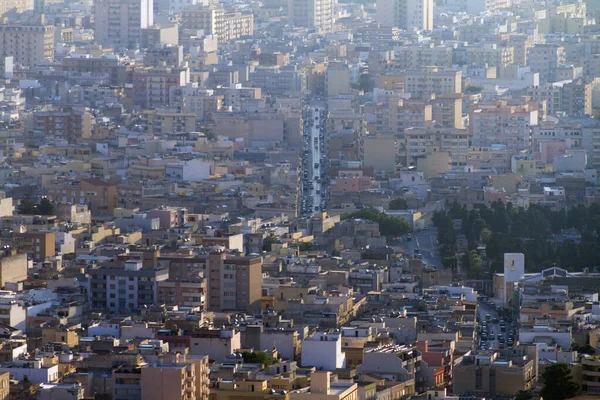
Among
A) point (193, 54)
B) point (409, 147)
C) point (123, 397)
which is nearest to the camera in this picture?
point (123, 397)

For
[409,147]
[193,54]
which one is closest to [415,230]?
[409,147]

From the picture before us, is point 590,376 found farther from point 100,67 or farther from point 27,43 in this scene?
point 27,43

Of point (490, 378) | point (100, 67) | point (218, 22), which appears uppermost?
point (218, 22)

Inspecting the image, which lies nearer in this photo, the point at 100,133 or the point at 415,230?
the point at 415,230

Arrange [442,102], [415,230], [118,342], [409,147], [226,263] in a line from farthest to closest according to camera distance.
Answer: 1. [442,102]
2. [409,147]
3. [415,230]
4. [226,263]
5. [118,342]

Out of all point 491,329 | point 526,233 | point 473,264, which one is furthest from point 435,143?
point 491,329

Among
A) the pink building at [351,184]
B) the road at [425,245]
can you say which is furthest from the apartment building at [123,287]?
the pink building at [351,184]

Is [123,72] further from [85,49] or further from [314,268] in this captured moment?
[314,268]
